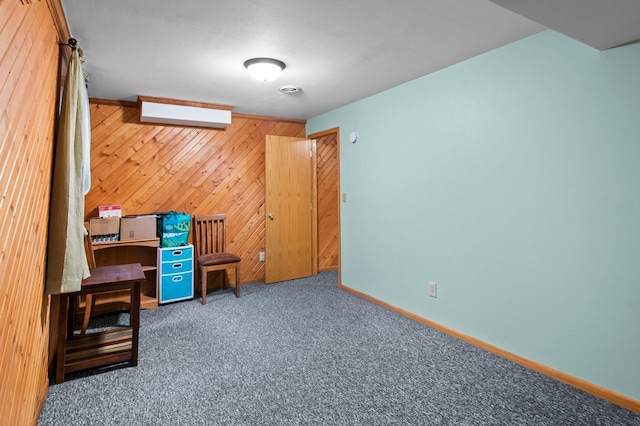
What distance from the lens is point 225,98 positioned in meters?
3.86

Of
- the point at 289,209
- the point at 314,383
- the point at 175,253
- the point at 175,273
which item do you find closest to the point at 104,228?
the point at 175,253

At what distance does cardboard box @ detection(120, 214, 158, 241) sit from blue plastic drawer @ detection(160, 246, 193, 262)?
222 millimetres

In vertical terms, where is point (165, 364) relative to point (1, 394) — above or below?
below

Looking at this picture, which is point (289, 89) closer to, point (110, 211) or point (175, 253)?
point (175, 253)

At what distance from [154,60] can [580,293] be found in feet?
11.5

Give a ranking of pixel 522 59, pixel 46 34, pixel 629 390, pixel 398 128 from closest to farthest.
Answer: pixel 46 34 → pixel 629 390 → pixel 522 59 → pixel 398 128

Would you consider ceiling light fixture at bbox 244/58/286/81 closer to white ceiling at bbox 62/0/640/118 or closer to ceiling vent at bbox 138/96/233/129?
white ceiling at bbox 62/0/640/118

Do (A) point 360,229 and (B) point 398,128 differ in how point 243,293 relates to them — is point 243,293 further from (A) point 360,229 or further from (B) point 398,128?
(B) point 398,128

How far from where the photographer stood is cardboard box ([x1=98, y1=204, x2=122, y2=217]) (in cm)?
363

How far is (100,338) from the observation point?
2.61 m

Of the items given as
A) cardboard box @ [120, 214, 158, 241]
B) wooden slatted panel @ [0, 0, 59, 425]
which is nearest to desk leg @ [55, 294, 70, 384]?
wooden slatted panel @ [0, 0, 59, 425]

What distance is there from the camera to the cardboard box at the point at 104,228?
3.43 m

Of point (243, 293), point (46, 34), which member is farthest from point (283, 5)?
point (243, 293)

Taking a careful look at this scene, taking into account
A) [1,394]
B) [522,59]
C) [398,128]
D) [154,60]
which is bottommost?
[1,394]
